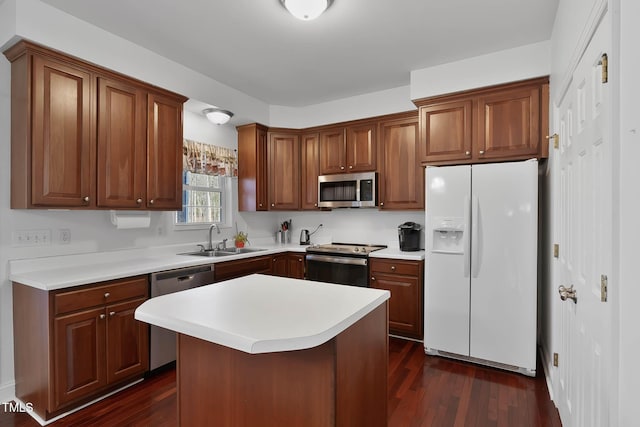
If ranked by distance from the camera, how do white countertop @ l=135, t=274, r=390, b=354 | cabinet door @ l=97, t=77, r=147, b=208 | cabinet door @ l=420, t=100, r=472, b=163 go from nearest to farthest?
1. white countertop @ l=135, t=274, r=390, b=354
2. cabinet door @ l=97, t=77, r=147, b=208
3. cabinet door @ l=420, t=100, r=472, b=163

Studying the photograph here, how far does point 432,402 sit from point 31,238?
3.08 meters

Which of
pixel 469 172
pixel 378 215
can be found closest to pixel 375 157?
pixel 378 215

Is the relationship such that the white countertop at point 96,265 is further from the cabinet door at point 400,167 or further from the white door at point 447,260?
the cabinet door at point 400,167

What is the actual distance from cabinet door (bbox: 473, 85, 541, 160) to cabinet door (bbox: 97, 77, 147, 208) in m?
2.92

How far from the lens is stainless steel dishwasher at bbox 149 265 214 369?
8.46 feet

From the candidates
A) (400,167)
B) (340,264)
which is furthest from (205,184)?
(400,167)

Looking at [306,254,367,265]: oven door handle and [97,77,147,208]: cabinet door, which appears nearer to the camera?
[97,77,147,208]: cabinet door

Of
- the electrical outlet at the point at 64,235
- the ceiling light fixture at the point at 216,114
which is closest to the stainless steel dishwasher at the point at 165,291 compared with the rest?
the electrical outlet at the point at 64,235

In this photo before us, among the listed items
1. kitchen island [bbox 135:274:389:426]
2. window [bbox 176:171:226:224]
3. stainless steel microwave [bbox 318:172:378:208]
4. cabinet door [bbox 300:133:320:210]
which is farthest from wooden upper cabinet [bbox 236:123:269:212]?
kitchen island [bbox 135:274:389:426]

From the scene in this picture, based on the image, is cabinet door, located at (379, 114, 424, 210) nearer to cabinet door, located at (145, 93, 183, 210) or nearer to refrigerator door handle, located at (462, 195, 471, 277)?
refrigerator door handle, located at (462, 195, 471, 277)

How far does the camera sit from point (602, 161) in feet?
4.02

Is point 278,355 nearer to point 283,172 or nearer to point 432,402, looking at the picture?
point 432,402

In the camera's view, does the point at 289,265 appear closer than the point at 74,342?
No

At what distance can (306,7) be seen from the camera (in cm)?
208
